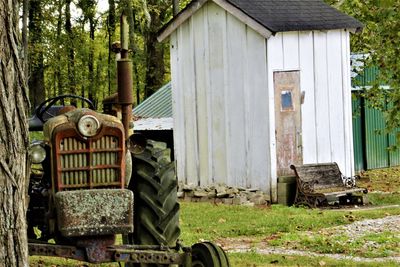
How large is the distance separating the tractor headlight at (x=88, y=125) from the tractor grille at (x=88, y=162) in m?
0.09

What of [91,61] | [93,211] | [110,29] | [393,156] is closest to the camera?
[93,211]

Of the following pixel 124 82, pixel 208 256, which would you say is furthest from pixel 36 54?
pixel 208 256

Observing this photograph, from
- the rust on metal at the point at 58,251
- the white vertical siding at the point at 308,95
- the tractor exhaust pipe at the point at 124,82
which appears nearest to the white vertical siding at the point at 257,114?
the white vertical siding at the point at 308,95

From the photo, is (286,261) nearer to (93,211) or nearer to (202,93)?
(93,211)

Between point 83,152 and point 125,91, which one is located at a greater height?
point 125,91

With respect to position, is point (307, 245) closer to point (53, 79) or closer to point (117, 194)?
point (117, 194)

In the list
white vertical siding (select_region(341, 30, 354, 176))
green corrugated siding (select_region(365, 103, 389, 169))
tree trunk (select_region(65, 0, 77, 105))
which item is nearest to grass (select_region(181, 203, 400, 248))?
white vertical siding (select_region(341, 30, 354, 176))

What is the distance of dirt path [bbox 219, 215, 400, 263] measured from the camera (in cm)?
1179

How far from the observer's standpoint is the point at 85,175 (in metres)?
8.20

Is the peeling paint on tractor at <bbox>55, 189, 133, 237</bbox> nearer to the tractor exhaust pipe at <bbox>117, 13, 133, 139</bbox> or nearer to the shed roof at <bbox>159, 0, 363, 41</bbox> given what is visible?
the tractor exhaust pipe at <bbox>117, 13, 133, 139</bbox>

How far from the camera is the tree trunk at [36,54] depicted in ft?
134

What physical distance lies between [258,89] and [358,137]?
7.74 metres

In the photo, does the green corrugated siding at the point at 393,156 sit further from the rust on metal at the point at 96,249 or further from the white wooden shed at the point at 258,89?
the rust on metal at the point at 96,249

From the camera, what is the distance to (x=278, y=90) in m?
19.0
